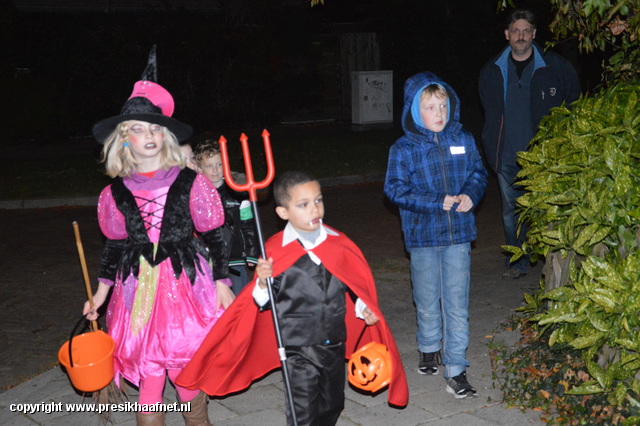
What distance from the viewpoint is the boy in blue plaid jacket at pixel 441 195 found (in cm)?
494

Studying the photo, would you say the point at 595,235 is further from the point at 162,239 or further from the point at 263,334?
the point at 162,239

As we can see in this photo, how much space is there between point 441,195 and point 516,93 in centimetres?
286

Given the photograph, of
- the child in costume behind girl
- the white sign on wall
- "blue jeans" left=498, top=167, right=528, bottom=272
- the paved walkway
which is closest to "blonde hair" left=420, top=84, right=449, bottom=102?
the child in costume behind girl

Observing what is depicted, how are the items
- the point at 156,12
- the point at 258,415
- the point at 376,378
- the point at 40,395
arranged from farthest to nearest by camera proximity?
the point at 156,12, the point at 40,395, the point at 258,415, the point at 376,378

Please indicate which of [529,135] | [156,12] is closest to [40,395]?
[529,135]

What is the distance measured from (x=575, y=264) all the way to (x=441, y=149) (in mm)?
1257

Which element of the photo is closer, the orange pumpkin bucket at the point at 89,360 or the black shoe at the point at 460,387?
the orange pumpkin bucket at the point at 89,360

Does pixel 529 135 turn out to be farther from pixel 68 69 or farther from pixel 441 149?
pixel 68 69

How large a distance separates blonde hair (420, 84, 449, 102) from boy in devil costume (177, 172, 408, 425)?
4.04 feet

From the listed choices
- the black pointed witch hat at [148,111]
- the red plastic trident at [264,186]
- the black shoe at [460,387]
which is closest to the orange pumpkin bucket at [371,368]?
the red plastic trident at [264,186]

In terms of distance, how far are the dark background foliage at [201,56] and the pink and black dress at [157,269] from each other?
15.4 meters

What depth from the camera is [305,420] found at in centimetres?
407

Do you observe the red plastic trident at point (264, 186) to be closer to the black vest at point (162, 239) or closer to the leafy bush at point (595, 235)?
the black vest at point (162, 239)

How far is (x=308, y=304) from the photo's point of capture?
405 centimetres
